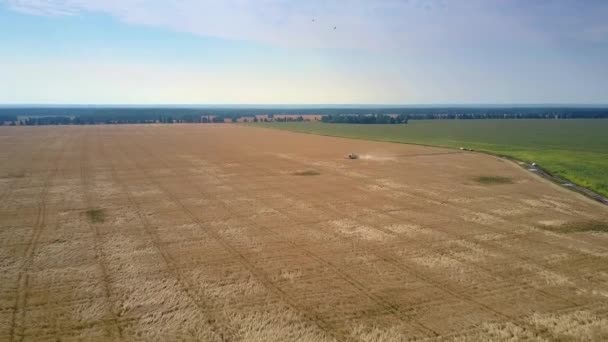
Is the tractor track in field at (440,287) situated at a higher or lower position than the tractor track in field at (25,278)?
lower

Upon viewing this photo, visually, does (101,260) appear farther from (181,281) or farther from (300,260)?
(300,260)

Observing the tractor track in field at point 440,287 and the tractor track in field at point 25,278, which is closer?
the tractor track in field at point 25,278

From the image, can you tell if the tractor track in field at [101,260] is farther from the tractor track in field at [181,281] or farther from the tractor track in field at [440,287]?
the tractor track in field at [440,287]

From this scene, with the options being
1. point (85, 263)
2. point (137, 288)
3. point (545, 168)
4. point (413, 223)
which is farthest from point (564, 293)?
point (545, 168)

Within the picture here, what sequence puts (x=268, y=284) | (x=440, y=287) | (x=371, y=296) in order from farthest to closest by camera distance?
(x=268, y=284), (x=440, y=287), (x=371, y=296)

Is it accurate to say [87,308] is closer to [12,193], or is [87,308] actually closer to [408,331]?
[408,331]

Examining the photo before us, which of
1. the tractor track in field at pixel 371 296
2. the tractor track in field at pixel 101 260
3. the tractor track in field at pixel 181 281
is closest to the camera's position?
the tractor track in field at pixel 181 281

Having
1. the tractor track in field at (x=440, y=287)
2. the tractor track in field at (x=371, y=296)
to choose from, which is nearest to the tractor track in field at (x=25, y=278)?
the tractor track in field at (x=371, y=296)

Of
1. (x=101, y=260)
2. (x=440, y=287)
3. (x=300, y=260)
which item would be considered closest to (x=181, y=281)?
(x=101, y=260)
